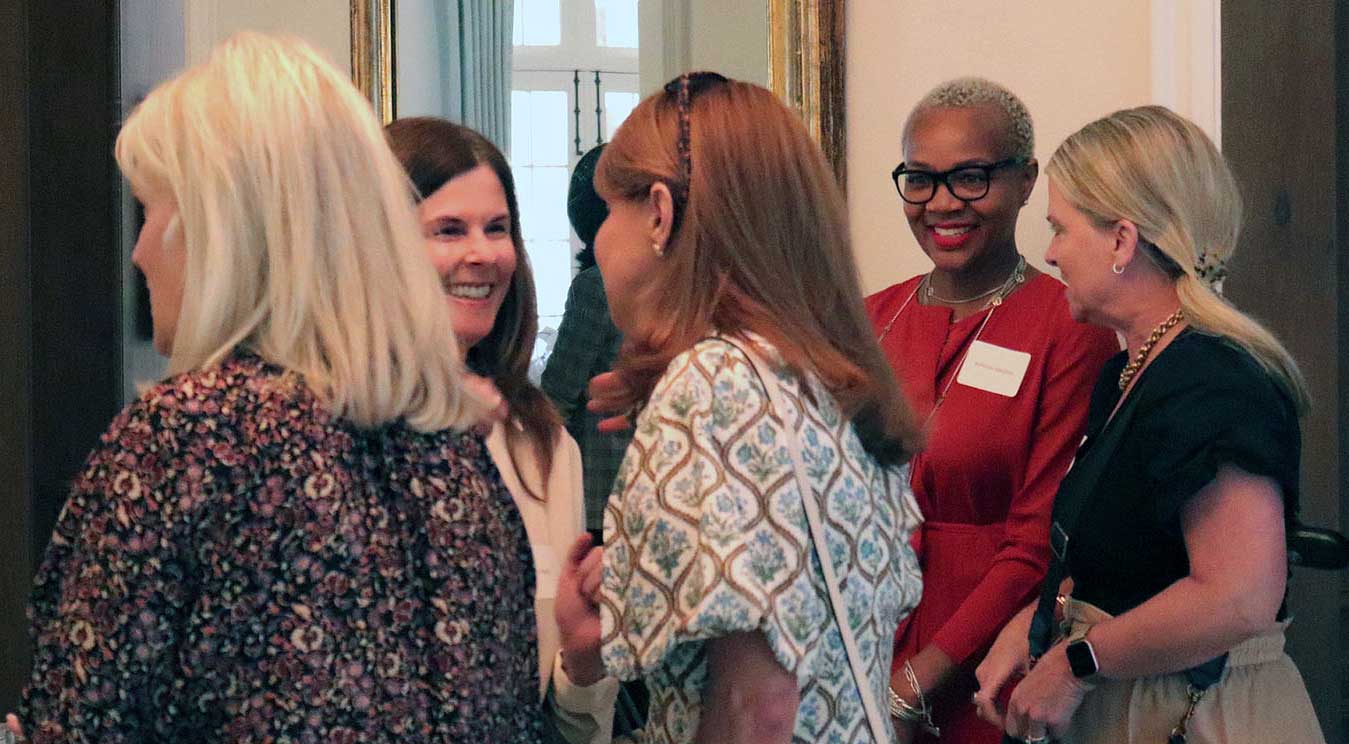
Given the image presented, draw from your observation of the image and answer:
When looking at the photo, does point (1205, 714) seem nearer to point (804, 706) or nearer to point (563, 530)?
point (804, 706)

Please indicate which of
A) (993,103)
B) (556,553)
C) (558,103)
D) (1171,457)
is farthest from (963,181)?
(556,553)

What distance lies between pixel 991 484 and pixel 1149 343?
1.36 ft

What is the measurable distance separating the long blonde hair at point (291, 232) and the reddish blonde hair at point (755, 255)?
0.36 meters

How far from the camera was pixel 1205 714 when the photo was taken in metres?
2.12

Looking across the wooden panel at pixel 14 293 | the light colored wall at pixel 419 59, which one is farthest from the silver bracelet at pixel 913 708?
the light colored wall at pixel 419 59

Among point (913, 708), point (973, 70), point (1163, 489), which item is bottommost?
point (913, 708)

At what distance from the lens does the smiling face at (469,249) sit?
7.45 ft

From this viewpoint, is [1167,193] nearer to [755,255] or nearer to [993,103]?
[993,103]

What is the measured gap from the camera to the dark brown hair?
7.25ft

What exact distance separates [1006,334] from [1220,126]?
2.60ft

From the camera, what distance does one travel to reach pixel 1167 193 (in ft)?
7.42

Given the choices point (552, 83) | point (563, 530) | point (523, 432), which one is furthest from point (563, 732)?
point (552, 83)

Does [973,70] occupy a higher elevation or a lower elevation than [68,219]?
higher

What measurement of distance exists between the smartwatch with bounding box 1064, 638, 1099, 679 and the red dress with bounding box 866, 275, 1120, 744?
283mm
